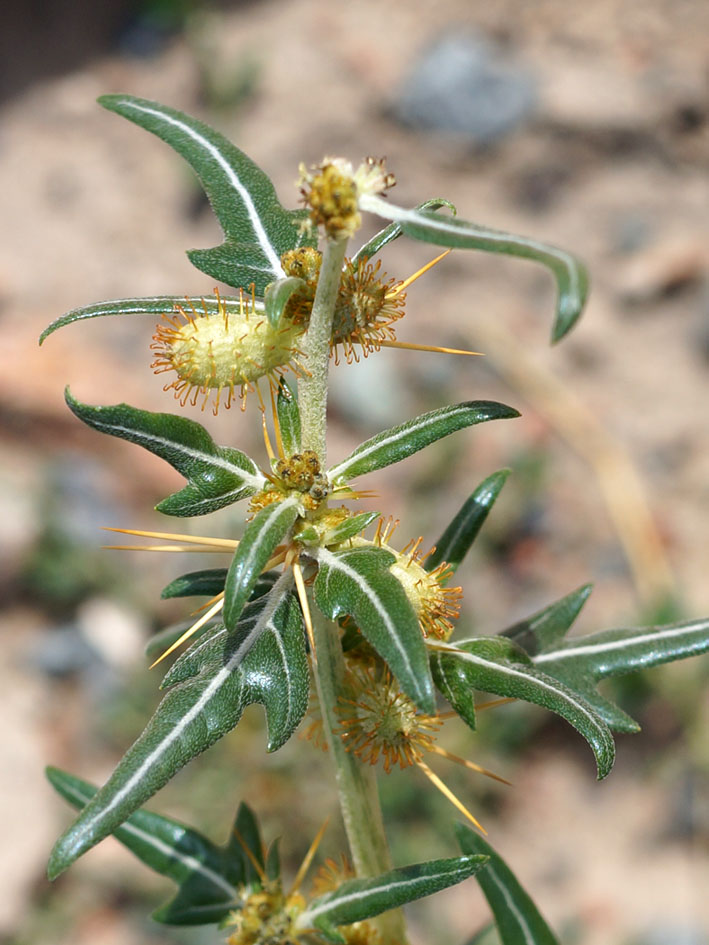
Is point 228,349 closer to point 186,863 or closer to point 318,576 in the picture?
point 318,576

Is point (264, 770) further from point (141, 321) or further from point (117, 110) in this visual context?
point (117, 110)

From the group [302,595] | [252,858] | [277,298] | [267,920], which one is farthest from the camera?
[252,858]

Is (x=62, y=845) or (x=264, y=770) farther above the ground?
(x=62, y=845)

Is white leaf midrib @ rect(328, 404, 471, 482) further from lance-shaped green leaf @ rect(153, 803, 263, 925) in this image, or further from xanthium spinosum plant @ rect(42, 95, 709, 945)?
lance-shaped green leaf @ rect(153, 803, 263, 925)

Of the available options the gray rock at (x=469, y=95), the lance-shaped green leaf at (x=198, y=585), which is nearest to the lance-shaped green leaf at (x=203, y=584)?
the lance-shaped green leaf at (x=198, y=585)

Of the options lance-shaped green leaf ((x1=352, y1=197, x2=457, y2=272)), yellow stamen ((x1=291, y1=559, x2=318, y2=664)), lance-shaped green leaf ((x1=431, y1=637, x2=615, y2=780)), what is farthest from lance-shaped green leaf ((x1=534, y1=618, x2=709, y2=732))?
lance-shaped green leaf ((x1=352, y1=197, x2=457, y2=272))

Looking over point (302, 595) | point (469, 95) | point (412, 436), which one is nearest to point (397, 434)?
point (412, 436)

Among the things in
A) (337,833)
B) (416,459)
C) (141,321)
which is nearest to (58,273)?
(141,321)
